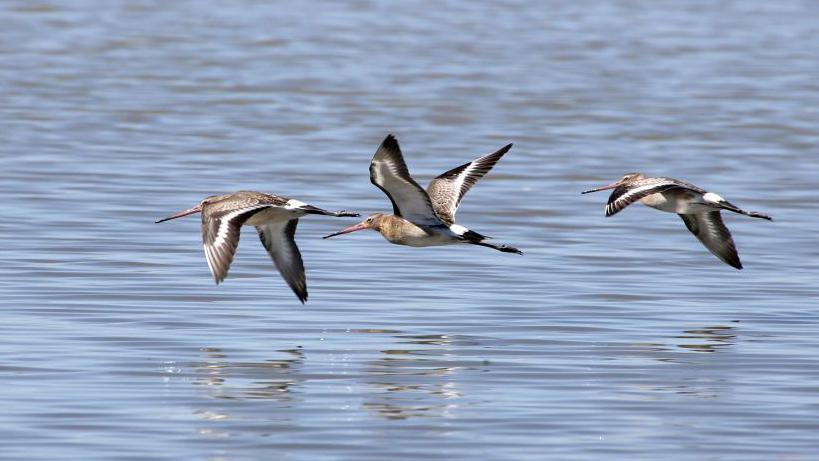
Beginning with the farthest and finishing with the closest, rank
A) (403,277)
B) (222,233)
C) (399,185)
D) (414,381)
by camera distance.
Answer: (403,277), (399,185), (222,233), (414,381)

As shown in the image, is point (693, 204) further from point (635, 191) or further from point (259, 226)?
point (259, 226)

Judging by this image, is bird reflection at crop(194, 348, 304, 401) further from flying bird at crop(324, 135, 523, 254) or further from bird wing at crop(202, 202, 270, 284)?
flying bird at crop(324, 135, 523, 254)

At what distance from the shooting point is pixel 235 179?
65.7 feet

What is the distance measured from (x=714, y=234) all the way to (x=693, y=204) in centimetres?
45

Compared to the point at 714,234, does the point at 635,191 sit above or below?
above

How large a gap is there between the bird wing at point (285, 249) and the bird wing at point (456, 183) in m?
1.13

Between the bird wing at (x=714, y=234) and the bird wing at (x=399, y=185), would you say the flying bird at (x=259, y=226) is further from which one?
the bird wing at (x=714, y=234)

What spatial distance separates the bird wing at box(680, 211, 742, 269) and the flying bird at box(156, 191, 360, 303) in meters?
3.47

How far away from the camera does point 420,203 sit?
1288cm

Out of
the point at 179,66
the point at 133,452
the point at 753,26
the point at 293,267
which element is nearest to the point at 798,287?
the point at 293,267

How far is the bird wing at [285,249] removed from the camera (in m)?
13.0

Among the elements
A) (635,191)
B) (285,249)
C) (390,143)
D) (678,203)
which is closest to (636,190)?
(635,191)

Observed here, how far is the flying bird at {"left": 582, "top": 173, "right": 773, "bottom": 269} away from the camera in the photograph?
1401 cm

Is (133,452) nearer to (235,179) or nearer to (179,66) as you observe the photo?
(235,179)
